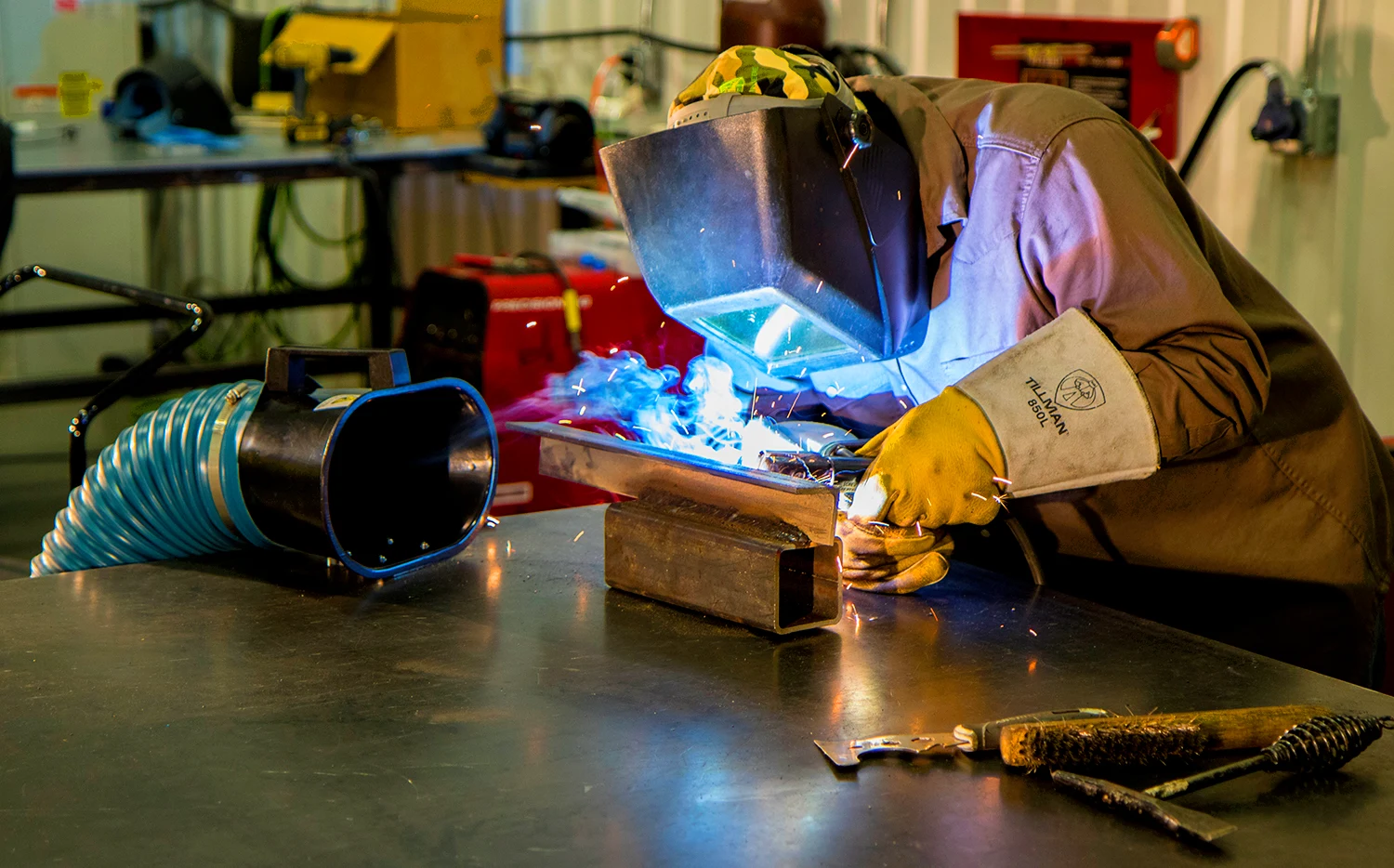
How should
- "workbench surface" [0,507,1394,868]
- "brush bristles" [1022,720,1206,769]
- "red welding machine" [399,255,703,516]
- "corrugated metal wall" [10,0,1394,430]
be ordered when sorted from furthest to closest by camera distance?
"red welding machine" [399,255,703,516] → "corrugated metal wall" [10,0,1394,430] → "brush bristles" [1022,720,1206,769] → "workbench surface" [0,507,1394,868]

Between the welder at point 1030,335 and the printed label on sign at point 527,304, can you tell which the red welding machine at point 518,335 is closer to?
the printed label on sign at point 527,304

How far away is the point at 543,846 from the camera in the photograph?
0.97 meters

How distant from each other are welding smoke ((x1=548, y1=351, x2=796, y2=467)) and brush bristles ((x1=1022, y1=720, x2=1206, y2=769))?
663 mm

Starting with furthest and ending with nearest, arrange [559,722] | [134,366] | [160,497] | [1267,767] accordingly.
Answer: [134,366] → [160,497] → [559,722] → [1267,767]

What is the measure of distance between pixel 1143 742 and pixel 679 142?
80 centimetres

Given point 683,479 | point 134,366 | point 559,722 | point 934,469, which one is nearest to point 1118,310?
point 934,469

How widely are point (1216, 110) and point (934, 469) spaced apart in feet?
6.59

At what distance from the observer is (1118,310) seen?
60.6 inches

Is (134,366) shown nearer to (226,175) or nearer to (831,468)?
(831,468)

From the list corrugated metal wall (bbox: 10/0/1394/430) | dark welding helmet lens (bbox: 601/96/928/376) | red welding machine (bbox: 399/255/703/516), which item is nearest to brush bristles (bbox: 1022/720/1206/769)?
dark welding helmet lens (bbox: 601/96/928/376)

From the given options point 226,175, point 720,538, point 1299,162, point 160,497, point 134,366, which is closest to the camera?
point 720,538

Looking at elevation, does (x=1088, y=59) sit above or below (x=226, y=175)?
above

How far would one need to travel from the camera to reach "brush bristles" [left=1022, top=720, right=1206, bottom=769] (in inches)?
42.4

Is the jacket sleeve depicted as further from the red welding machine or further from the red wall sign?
the red welding machine
